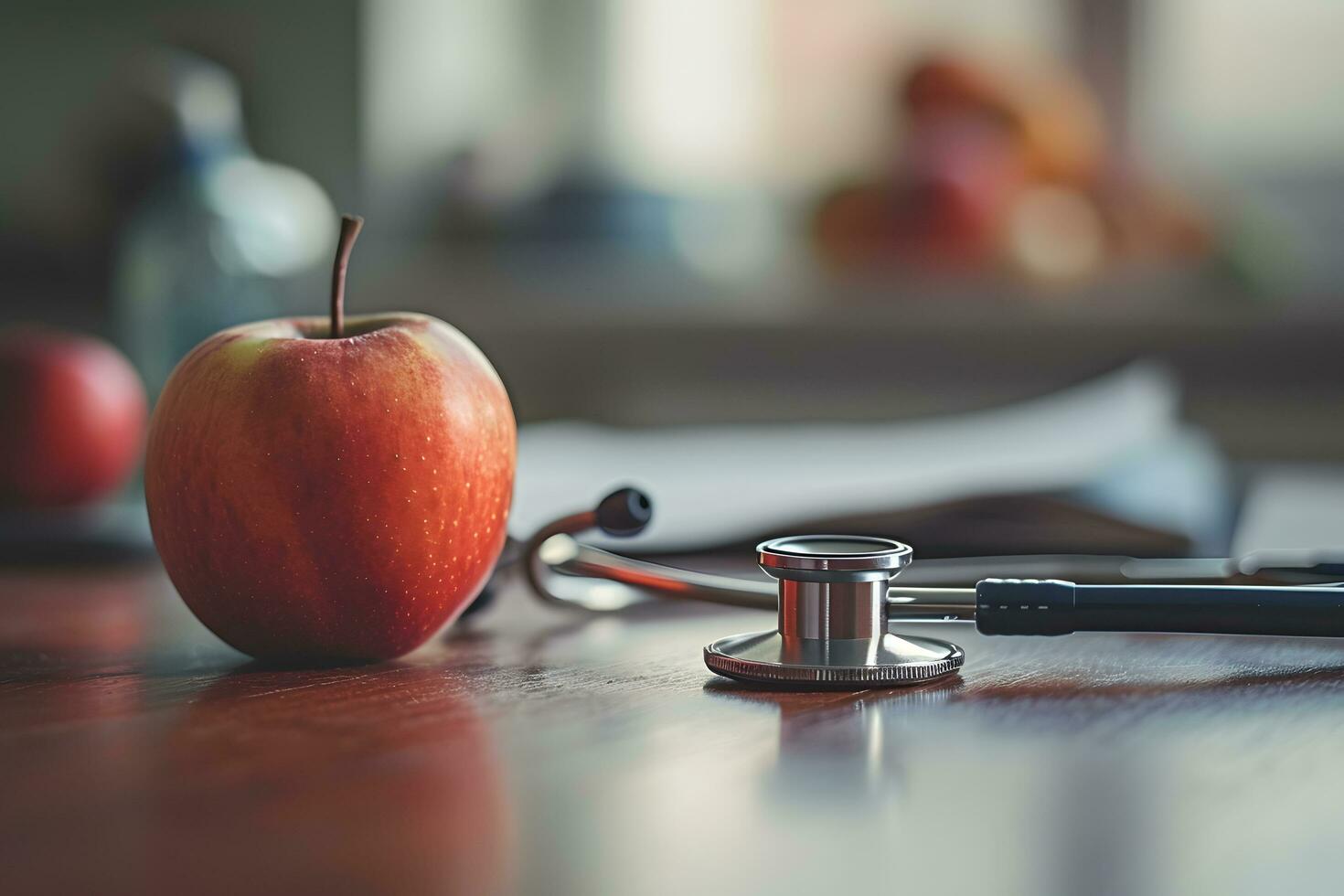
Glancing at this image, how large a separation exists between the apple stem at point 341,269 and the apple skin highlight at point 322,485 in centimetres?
2

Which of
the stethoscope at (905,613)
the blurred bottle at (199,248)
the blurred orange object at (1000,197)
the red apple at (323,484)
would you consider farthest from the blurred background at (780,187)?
the red apple at (323,484)

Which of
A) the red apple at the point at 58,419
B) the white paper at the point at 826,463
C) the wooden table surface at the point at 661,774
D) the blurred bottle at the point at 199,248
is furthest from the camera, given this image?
the blurred bottle at the point at 199,248

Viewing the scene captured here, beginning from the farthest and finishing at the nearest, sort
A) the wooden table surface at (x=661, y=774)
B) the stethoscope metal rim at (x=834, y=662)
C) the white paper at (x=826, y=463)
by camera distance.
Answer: the white paper at (x=826, y=463) < the stethoscope metal rim at (x=834, y=662) < the wooden table surface at (x=661, y=774)

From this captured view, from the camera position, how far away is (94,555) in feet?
2.90

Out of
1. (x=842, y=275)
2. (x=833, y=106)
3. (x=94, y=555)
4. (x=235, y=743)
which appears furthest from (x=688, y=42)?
(x=235, y=743)

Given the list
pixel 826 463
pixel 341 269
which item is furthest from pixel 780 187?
pixel 341 269

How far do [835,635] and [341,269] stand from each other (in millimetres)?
238

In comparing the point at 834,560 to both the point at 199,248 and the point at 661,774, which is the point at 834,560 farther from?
the point at 199,248

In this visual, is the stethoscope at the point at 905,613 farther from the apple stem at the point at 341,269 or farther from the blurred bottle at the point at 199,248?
the blurred bottle at the point at 199,248

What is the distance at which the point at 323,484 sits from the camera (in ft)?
1.62

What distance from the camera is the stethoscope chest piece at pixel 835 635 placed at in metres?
0.48

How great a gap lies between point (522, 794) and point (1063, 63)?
8.23 ft

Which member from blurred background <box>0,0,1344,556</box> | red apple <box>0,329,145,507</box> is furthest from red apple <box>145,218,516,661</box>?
blurred background <box>0,0,1344,556</box>

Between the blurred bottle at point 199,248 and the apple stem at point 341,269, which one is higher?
the blurred bottle at point 199,248
